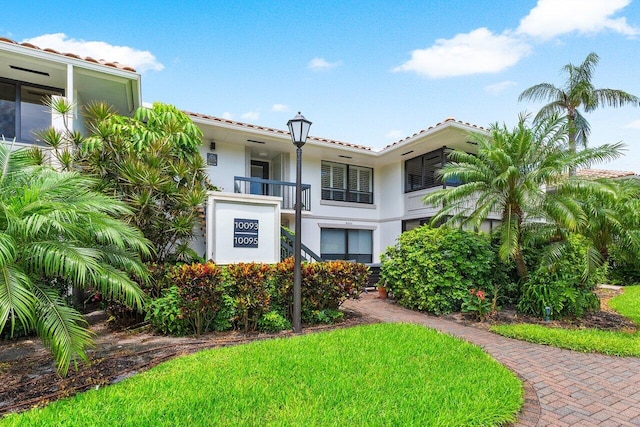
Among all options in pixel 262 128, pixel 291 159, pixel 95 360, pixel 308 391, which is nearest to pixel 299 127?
pixel 308 391

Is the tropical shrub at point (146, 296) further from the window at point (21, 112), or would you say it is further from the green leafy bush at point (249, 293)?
the window at point (21, 112)

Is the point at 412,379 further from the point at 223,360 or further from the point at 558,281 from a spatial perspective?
the point at 558,281

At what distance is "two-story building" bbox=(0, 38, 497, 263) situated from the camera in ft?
29.9

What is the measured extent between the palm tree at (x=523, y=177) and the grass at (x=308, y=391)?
418 cm

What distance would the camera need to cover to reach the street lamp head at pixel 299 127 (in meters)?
6.80

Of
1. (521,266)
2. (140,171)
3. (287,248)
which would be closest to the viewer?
(140,171)

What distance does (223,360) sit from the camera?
5086 millimetres

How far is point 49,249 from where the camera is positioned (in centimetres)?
437

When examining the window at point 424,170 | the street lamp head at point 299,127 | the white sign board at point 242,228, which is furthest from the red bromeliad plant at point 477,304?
the window at point 424,170

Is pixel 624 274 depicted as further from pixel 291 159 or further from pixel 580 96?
pixel 291 159

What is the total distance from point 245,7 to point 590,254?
36.1ft

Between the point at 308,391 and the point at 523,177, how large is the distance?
726cm

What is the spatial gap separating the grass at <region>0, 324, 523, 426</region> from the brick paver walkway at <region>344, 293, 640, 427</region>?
1.06 feet

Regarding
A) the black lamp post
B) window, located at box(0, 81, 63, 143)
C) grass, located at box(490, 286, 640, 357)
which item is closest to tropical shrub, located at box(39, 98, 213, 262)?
window, located at box(0, 81, 63, 143)
